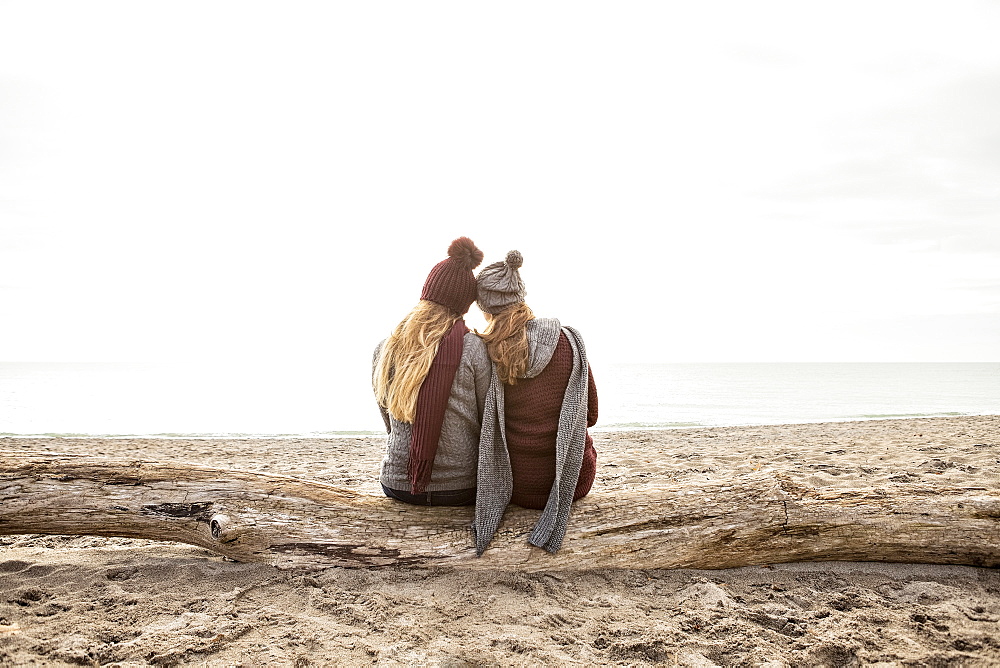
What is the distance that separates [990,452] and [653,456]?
4269mm

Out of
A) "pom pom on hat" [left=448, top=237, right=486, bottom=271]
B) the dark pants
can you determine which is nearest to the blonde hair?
"pom pom on hat" [left=448, top=237, right=486, bottom=271]

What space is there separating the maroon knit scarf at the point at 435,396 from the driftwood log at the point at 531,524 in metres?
0.57

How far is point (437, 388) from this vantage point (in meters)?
3.20

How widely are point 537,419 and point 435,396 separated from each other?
1.99 feet

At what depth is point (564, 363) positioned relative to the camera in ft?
10.9

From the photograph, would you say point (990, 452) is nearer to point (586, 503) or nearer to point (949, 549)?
point (949, 549)

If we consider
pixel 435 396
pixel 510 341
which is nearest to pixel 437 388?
pixel 435 396

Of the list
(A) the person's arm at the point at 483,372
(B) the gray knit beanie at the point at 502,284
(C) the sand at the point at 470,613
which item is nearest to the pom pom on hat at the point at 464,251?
(B) the gray knit beanie at the point at 502,284

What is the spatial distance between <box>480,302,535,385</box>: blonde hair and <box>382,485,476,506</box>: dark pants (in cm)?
79

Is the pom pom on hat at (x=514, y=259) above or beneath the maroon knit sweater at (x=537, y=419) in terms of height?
above

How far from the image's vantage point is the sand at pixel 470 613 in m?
2.57

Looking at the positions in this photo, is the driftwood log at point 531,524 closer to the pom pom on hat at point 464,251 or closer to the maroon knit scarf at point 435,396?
the maroon knit scarf at point 435,396

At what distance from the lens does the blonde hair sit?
3221 mm

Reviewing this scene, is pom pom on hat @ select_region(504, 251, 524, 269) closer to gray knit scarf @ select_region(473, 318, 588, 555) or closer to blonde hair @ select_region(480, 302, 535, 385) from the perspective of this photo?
blonde hair @ select_region(480, 302, 535, 385)
